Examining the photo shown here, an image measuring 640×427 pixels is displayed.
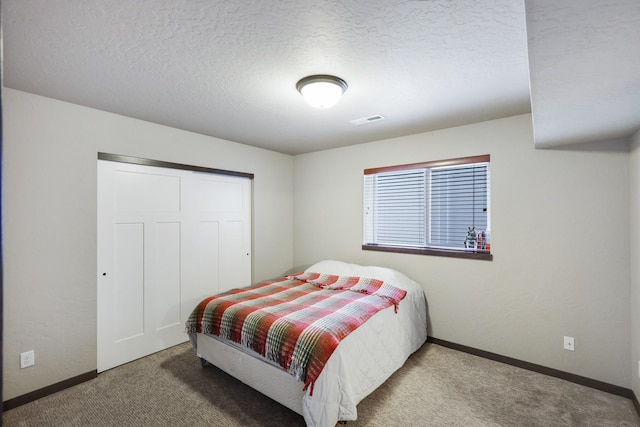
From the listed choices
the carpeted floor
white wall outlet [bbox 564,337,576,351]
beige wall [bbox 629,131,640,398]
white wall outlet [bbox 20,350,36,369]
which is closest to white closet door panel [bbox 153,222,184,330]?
the carpeted floor

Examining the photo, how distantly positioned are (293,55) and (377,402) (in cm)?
252

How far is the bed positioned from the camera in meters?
2.01

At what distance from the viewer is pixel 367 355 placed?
2400 mm

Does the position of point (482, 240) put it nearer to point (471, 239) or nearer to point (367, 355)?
point (471, 239)

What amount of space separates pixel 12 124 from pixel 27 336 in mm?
1621

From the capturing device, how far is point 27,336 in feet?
8.01

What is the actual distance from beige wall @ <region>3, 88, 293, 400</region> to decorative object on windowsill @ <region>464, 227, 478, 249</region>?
Answer: 136 inches

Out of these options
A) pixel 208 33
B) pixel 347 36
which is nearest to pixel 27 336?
pixel 208 33

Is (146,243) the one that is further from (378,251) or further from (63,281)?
(378,251)

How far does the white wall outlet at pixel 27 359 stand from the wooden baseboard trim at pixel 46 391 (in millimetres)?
221

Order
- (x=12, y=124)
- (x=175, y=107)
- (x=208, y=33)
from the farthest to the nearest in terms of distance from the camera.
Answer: (x=175, y=107)
(x=12, y=124)
(x=208, y=33)

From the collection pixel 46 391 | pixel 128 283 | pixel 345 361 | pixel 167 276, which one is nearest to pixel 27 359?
pixel 46 391

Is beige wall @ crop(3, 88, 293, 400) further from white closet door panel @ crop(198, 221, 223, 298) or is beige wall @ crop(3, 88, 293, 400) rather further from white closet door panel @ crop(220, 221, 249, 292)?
white closet door panel @ crop(220, 221, 249, 292)

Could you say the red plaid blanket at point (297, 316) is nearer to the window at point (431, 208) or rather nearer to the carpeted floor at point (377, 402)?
the carpeted floor at point (377, 402)
